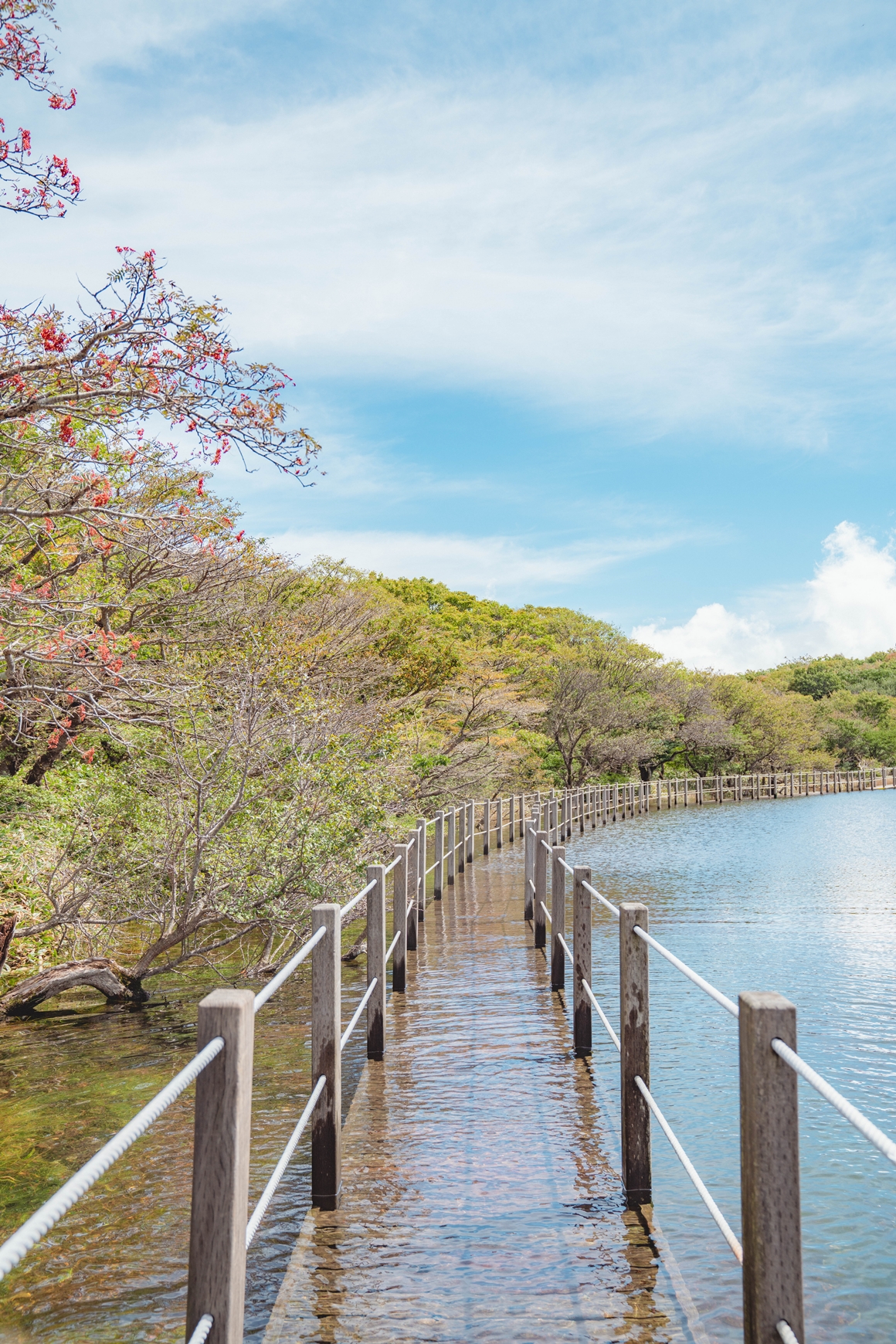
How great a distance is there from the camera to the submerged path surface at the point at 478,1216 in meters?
3.48

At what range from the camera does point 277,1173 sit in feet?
11.7

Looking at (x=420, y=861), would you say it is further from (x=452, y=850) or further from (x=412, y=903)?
(x=452, y=850)

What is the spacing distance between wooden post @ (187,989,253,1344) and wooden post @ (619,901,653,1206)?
2.04 metres

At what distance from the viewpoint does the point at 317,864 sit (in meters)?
9.98

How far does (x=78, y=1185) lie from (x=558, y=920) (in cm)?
713

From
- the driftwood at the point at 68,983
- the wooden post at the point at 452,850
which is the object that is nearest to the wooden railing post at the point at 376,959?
the driftwood at the point at 68,983

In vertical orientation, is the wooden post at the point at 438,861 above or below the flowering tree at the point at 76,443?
below

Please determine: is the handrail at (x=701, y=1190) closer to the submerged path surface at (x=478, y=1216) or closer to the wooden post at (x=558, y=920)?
the submerged path surface at (x=478, y=1216)

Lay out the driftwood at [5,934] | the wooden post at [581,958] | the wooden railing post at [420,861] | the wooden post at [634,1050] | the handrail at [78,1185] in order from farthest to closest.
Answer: the wooden railing post at [420,861], the driftwood at [5,934], the wooden post at [581,958], the wooden post at [634,1050], the handrail at [78,1185]

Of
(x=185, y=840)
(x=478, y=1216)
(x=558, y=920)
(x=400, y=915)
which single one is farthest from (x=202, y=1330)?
(x=185, y=840)

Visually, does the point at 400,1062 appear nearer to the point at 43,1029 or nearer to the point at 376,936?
the point at 376,936

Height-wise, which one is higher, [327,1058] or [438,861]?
[327,1058]

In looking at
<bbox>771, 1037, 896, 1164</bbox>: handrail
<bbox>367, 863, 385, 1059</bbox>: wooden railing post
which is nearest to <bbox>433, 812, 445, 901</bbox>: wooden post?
<bbox>367, 863, 385, 1059</bbox>: wooden railing post

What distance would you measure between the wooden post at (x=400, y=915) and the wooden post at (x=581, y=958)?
7.42ft
